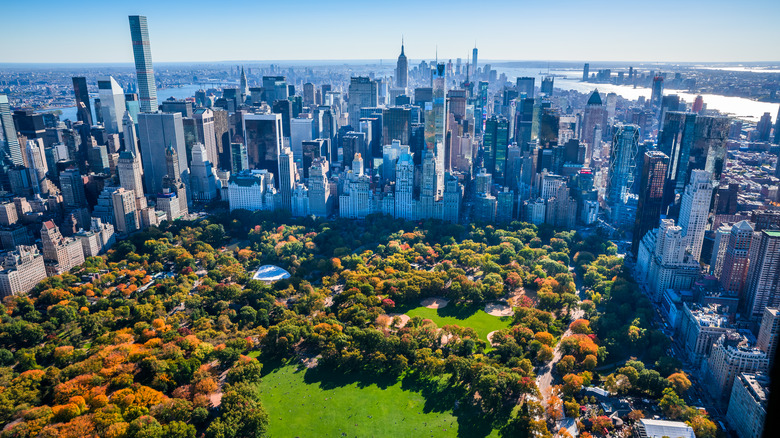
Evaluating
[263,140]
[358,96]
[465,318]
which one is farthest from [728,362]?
[358,96]

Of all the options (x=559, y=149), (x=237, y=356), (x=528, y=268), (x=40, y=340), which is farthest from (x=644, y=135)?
(x=40, y=340)

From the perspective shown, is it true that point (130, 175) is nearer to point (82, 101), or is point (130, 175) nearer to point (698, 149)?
point (82, 101)

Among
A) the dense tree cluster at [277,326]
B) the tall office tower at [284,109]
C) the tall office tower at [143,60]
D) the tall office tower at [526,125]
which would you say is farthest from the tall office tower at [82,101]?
the tall office tower at [526,125]

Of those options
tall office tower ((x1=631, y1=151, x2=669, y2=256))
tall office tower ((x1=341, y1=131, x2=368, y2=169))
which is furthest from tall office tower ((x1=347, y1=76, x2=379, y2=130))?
tall office tower ((x1=631, y1=151, x2=669, y2=256))

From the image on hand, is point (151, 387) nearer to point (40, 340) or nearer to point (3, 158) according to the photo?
point (40, 340)

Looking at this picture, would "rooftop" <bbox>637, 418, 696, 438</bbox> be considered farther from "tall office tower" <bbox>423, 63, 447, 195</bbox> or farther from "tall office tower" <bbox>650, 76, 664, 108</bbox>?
"tall office tower" <bbox>650, 76, 664, 108</bbox>

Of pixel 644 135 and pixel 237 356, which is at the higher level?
pixel 644 135
